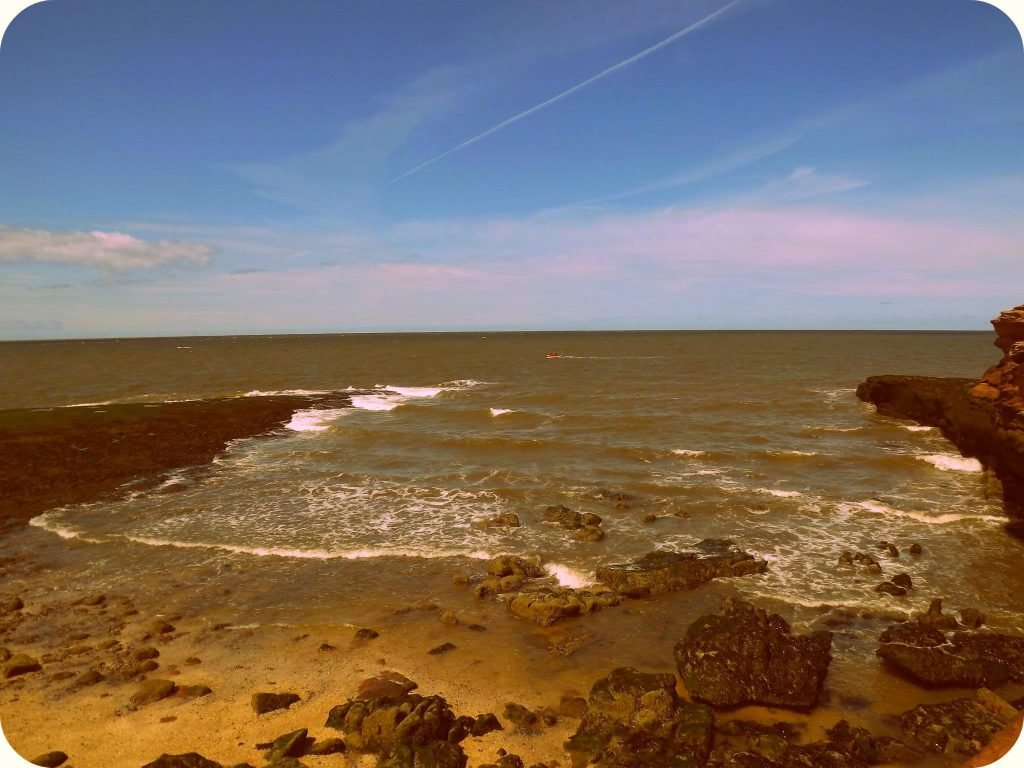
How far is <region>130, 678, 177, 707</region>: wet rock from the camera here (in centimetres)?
1044

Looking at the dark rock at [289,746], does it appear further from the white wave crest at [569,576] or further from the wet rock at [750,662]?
the white wave crest at [569,576]

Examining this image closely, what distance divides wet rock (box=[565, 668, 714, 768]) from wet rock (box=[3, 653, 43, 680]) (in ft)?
35.7

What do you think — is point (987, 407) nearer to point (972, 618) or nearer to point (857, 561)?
point (857, 561)

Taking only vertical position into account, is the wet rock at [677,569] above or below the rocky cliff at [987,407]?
below

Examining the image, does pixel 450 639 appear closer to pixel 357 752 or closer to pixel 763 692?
pixel 357 752

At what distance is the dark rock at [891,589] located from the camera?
14.7 m

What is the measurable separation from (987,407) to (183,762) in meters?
31.9

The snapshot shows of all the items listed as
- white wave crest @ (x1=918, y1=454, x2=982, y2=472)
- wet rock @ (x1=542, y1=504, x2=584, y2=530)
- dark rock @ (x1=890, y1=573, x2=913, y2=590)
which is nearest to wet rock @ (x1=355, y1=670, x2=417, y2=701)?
wet rock @ (x1=542, y1=504, x2=584, y2=530)

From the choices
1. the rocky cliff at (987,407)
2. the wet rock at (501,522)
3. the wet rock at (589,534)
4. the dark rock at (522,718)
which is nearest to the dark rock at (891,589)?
the rocky cliff at (987,407)

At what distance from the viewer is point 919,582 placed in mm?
15359

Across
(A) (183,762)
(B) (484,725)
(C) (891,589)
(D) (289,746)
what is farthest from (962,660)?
(A) (183,762)

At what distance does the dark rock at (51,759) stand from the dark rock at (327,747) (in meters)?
3.84

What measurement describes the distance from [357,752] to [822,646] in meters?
9.46

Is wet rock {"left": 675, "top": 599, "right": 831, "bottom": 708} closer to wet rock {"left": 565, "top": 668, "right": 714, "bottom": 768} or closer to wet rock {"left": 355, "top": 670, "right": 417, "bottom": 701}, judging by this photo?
wet rock {"left": 565, "top": 668, "right": 714, "bottom": 768}
